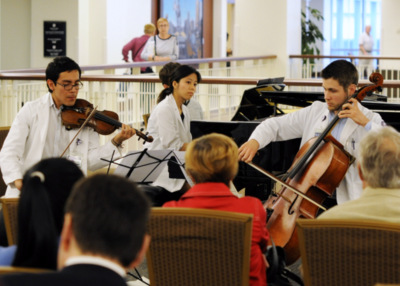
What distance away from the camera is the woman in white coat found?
443 centimetres

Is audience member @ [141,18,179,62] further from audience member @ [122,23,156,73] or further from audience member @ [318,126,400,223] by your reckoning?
audience member @ [318,126,400,223]

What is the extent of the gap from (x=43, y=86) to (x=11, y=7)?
5102 mm

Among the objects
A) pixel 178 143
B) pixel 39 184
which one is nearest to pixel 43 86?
pixel 178 143

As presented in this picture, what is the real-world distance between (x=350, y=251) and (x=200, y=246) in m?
0.48

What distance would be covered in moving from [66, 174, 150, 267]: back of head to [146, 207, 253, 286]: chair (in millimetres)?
1031

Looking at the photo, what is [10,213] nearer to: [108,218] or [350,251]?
[350,251]

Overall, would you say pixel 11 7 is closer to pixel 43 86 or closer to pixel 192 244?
pixel 43 86

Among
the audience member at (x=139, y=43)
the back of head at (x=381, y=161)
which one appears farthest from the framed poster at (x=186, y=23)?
the back of head at (x=381, y=161)

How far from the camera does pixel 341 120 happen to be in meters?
3.95

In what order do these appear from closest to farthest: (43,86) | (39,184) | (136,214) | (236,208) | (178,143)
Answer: (136,214)
(39,184)
(236,208)
(178,143)
(43,86)

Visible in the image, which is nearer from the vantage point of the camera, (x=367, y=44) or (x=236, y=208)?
(x=236, y=208)

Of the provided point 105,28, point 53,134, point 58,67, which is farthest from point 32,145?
point 105,28

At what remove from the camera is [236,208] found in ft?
8.63

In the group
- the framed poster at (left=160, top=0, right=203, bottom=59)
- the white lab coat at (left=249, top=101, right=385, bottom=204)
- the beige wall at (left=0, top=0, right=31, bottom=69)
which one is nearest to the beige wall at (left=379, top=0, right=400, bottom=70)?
the framed poster at (left=160, top=0, right=203, bottom=59)
